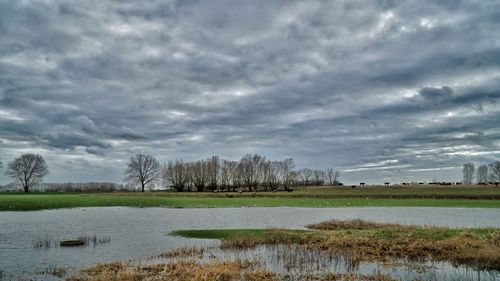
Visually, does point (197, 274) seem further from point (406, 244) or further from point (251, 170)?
point (251, 170)

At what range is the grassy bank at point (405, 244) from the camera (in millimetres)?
24172

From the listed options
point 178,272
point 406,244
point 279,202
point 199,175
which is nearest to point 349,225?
point 406,244

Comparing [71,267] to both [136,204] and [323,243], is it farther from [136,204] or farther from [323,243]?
[136,204]

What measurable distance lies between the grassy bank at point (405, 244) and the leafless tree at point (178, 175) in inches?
5784

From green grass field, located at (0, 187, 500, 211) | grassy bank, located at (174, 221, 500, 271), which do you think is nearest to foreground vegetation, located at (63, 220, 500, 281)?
grassy bank, located at (174, 221, 500, 271)

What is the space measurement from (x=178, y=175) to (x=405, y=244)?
158251 millimetres

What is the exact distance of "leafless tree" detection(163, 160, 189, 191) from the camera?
586 ft

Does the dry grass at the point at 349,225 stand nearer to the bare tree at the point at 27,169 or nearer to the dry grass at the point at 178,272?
the dry grass at the point at 178,272

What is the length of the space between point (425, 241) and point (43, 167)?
16017cm

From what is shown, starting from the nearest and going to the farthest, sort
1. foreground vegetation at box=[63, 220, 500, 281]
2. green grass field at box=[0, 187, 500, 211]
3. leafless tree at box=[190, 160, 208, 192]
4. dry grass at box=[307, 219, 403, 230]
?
foreground vegetation at box=[63, 220, 500, 281] → dry grass at box=[307, 219, 403, 230] → green grass field at box=[0, 187, 500, 211] → leafless tree at box=[190, 160, 208, 192]

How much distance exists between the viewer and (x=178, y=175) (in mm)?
179500

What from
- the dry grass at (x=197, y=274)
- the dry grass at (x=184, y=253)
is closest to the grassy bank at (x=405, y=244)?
the dry grass at (x=184, y=253)

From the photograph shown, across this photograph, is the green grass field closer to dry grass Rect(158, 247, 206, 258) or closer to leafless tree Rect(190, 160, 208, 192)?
dry grass Rect(158, 247, 206, 258)

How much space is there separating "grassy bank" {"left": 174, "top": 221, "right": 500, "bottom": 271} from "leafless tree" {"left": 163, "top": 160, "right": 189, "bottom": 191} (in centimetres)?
14692
